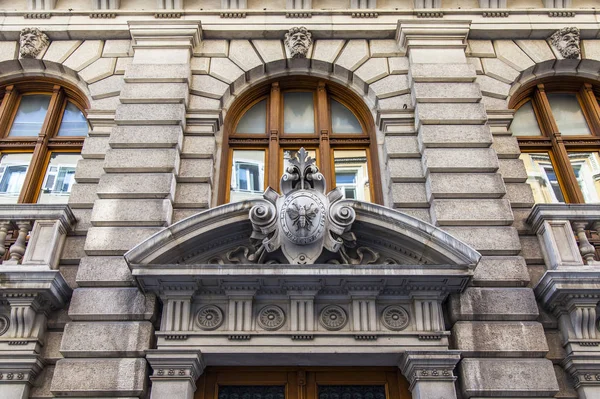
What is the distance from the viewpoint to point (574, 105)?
11.7m

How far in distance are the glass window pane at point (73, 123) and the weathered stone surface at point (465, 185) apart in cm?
686

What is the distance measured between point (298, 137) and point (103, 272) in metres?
4.47

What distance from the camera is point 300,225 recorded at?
26.8ft

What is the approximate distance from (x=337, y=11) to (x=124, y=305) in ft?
24.4

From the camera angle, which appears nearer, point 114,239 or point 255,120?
point 114,239

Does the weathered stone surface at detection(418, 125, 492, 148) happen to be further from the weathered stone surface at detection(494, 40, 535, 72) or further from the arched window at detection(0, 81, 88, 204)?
the arched window at detection(0, 81, 88, 204)

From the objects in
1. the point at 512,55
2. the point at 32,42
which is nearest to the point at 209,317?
the point at 32,42

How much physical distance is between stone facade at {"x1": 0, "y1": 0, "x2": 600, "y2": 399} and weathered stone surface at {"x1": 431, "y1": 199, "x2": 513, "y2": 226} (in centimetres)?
3

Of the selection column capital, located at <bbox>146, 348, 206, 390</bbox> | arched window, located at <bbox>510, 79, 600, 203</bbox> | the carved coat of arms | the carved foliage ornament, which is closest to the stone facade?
column capital, located at <bbox>146, 348, 206, 390</bbox>

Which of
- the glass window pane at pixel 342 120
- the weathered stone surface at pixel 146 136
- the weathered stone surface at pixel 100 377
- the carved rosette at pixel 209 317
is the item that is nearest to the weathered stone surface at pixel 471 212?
the glass window pane at pixel 342 120

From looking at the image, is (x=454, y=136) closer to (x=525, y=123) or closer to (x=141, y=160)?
(x=525, y=123)

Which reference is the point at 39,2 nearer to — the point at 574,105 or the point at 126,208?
the point at 126,208

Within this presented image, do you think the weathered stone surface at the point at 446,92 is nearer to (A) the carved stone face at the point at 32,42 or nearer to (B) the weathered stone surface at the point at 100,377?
(B) the weathered stone surface at the point at 100,377

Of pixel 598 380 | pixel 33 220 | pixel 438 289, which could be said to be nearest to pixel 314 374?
pixel 438 289
